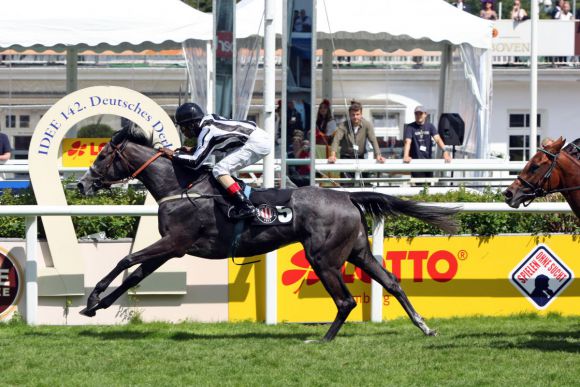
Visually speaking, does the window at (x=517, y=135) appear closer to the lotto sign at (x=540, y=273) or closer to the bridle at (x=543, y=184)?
the lotto sign at (x=540, y=273)

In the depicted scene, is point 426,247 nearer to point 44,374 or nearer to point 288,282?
point 288,282

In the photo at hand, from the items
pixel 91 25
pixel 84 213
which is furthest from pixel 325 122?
pixel 84 213

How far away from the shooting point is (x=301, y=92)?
9.47 m

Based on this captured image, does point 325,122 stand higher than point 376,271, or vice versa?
point 325,122

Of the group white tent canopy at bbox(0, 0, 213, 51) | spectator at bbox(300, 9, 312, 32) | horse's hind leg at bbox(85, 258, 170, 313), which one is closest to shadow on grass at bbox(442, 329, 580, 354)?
horse's hind leg at bbox(85, 258, 170, 313)

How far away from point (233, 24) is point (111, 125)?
17662 millimetres

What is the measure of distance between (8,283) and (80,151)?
2.98 meters

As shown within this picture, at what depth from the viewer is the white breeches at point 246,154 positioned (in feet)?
27.3

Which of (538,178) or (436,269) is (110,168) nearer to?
(436,269)

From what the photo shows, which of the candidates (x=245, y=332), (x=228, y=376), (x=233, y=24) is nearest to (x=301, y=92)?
(x=233, y=24)

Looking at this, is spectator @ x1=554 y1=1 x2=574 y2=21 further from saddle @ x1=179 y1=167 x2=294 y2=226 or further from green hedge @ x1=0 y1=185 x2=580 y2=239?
saddle @ x1=179 y1=167 x2=294 y2=226

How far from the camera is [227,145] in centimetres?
833

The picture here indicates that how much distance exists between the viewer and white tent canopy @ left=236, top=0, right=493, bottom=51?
1491 centimetres

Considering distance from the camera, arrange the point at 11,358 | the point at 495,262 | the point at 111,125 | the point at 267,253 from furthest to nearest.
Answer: the point at 111,125, the point at 495,262, the point at 267,253, the point at 11,358
